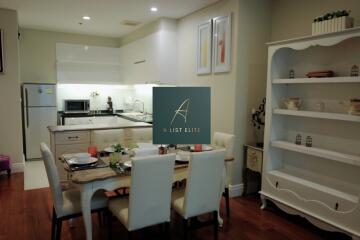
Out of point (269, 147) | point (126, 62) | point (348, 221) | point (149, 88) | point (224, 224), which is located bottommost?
point (224, 224)

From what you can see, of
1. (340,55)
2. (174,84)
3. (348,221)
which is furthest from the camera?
(174,84)

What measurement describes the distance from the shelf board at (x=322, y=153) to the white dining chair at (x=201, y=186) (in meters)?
1.12

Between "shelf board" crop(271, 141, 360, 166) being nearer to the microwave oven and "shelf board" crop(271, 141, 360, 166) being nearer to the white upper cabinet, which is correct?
the microwave oven

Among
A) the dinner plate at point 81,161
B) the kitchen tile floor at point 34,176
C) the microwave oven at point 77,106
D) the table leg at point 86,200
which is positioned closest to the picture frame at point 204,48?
the dinner plate at point 81,161

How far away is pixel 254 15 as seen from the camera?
12.0ft

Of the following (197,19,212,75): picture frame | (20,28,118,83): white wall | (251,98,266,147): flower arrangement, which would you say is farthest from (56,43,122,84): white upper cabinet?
(251,98,266,147): flower arrangement

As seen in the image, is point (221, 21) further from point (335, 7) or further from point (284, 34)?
point (335, 7)

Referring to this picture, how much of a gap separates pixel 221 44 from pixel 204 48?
0.39 metres

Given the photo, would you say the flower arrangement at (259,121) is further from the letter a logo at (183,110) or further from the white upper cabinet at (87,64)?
the white upper cabinet at (87,64)

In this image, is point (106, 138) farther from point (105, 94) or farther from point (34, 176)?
point (105, 94)

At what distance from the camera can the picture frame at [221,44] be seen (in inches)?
146

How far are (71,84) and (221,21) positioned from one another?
4017mm

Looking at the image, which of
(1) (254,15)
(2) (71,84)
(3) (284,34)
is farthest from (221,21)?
(2) (71,84)

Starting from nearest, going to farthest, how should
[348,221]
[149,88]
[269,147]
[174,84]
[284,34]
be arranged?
[348,221]
[269,147]
[284,34]
[174,84]
[149,88]
